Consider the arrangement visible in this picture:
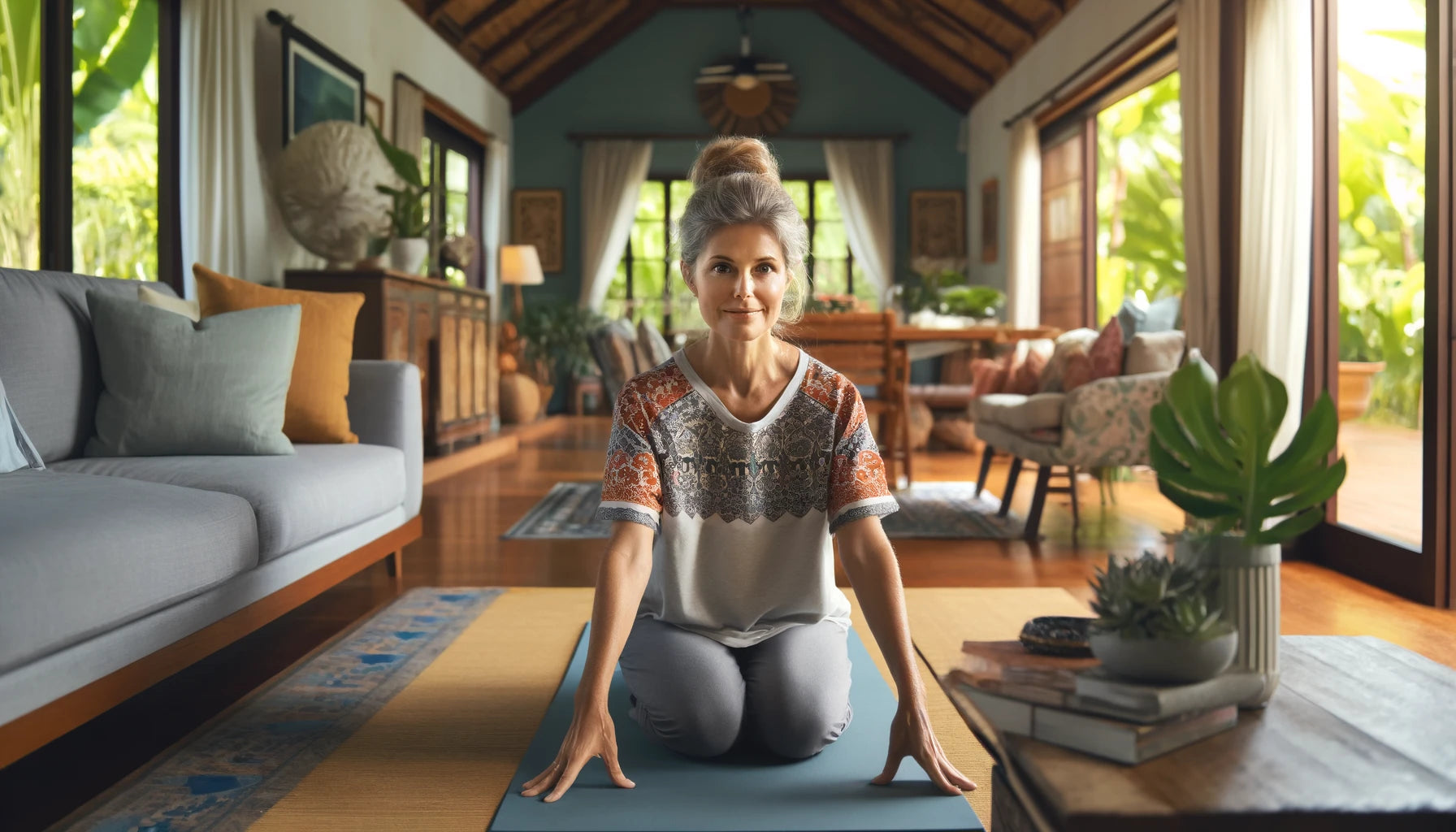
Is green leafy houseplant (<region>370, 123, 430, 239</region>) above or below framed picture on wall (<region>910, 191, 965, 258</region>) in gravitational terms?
below

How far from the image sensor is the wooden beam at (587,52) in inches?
359

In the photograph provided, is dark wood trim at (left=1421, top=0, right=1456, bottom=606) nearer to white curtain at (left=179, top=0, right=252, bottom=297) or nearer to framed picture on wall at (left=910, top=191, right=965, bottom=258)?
white curtain at (left=179, top=0, right=252, bottom=297)

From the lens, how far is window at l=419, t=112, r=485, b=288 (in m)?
7.36

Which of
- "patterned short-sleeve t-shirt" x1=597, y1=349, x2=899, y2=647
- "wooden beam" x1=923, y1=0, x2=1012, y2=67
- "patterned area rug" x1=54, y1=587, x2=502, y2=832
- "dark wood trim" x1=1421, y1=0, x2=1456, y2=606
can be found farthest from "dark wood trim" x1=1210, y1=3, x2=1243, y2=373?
"wooden beam" x1=923, y1=0, x2=1012, y2=67

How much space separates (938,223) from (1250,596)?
857 cm

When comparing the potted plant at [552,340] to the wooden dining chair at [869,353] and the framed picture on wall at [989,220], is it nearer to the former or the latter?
the framed picture on wall at [989,220]

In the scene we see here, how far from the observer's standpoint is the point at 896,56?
30.2 feet

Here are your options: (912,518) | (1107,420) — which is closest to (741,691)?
(1107,420)

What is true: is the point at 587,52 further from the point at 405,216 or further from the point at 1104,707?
the point at 1104,707

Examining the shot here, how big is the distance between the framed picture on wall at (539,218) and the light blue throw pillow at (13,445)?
7397 millimetres

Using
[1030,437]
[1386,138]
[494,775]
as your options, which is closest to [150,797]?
[494,775]

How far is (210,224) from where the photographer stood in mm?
4355

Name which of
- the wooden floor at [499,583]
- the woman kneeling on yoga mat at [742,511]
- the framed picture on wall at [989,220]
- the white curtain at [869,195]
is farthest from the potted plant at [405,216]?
→ the white curtain at [869,195]

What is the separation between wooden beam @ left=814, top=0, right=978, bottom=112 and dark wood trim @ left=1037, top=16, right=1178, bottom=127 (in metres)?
2.08
